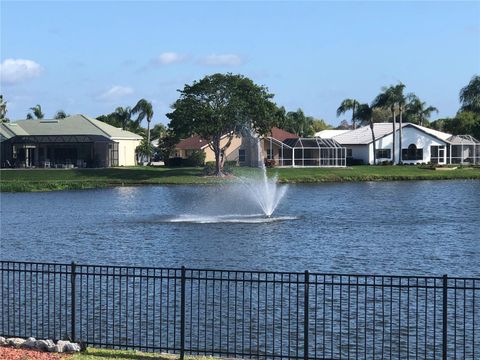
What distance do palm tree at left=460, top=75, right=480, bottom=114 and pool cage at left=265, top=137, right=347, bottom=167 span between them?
134 feet

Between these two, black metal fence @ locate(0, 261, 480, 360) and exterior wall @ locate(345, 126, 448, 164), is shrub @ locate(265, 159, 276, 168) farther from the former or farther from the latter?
black metal fence @ locate(0, 261, 480, 360)

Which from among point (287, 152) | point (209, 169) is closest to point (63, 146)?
point (209, 169)

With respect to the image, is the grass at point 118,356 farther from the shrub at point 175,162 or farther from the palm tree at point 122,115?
the palm tree at point 122,115

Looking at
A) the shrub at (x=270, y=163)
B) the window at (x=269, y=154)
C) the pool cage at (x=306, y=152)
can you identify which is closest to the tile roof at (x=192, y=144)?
the window at (x=269, y=154)

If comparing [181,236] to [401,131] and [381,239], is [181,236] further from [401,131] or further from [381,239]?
[401,131]

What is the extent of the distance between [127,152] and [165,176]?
69.5ft

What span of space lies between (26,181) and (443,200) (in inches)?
1798

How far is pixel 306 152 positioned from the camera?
394ft

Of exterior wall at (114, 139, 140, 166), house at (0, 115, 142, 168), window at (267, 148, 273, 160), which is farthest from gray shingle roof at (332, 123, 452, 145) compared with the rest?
house at (0, 115, 142, 168)

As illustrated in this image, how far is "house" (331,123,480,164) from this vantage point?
413 feet

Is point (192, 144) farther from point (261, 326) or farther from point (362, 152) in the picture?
point (261, 326)

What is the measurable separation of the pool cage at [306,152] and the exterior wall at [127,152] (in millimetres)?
18510

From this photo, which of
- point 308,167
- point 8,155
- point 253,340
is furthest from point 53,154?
point 253,340

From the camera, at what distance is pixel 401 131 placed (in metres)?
124
